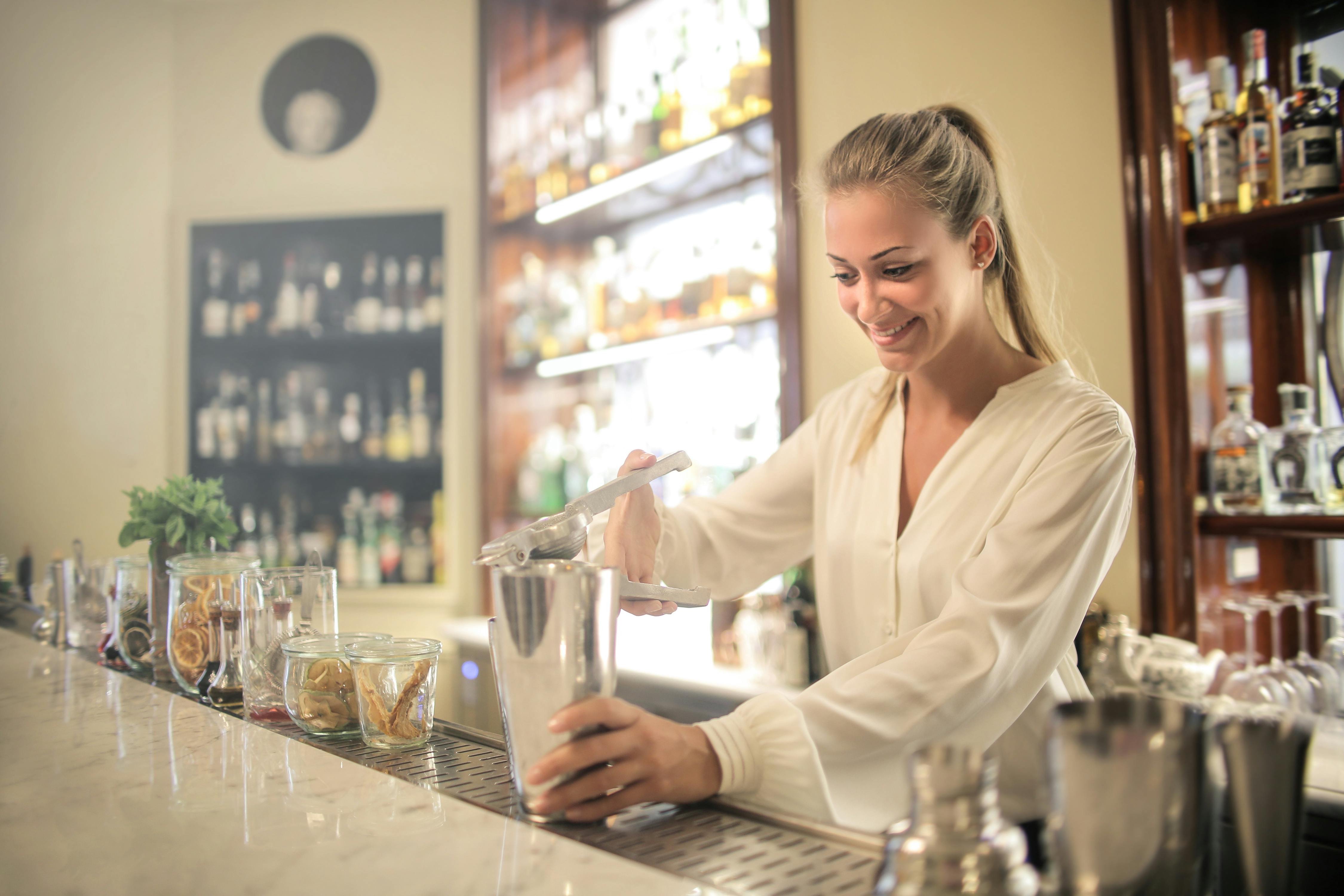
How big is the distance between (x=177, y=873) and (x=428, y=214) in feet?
10.7

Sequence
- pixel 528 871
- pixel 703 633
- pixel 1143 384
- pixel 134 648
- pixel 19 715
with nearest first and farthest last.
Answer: pixel 528 871
pixel 19 715
pixel 134 648
pixel 1143 384
pixel 703 633

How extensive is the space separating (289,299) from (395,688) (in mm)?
3247

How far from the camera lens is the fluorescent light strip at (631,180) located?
2.63m

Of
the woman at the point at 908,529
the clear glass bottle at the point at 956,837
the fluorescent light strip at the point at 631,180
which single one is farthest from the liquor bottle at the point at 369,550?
the clear glass bottle at the point at 956,837

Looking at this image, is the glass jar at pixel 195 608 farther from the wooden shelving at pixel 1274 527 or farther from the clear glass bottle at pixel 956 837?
the wooden shelving at pixel 1274 527

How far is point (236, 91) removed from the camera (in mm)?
3807

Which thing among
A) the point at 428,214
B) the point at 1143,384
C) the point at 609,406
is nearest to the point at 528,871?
the point at 1143,384

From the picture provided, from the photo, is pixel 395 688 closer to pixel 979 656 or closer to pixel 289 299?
pixel 979 656

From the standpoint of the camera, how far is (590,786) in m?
0.69

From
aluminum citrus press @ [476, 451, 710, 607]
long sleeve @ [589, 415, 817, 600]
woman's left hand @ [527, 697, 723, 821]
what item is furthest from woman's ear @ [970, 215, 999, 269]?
woman's left hand @ [527, 697, 723, 821]

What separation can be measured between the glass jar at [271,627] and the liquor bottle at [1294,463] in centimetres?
162

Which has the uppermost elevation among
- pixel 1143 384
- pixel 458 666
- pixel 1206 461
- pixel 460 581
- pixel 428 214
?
pixel 428 214

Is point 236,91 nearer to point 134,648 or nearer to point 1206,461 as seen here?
point 134,648

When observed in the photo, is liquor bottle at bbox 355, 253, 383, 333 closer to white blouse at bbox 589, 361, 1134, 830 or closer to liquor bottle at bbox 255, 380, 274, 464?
liquor bottle at bbox 255, 380, 274, 464
